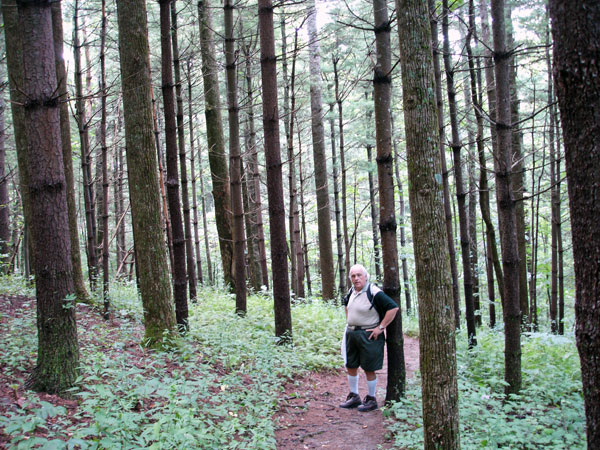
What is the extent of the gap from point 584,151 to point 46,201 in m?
4.68

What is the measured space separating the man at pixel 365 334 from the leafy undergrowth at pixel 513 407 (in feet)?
2.09

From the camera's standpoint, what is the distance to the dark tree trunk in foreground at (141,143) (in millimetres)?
6480

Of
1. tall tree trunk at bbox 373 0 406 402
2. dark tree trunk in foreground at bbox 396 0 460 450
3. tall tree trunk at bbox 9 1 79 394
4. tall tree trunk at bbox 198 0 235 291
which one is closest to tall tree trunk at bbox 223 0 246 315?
tall tree trunk at bbox 198 0 235 291

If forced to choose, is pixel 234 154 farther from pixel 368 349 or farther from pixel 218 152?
pixel 368 349

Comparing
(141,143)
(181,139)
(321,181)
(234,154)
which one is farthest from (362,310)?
(321,181)

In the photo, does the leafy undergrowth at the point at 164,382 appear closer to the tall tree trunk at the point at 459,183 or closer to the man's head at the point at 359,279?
the man's head at the point at 359,279

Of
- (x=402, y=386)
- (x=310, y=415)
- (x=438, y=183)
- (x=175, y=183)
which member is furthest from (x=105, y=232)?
(x=438, y=183)

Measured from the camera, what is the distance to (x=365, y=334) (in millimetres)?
6547

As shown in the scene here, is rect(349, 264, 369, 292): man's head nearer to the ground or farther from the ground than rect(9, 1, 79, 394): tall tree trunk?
nearer to the ground

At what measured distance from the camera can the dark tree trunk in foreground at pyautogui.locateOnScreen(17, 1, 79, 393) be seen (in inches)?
174

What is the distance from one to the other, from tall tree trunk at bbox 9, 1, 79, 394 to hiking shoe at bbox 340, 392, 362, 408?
3.89 meters

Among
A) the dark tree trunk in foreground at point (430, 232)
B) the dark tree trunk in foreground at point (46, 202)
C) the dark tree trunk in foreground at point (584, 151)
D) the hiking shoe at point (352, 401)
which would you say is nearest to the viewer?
the dark tree trunk in foreground at point (584, 151)

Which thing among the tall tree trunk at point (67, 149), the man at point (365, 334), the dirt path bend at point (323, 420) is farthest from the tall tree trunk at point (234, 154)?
the man at point (365, 334)

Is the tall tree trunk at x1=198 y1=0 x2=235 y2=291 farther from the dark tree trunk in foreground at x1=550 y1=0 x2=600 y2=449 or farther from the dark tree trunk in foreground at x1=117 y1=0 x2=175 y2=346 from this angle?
the dark tree trunk in foreground at x1=550 y1=0 x2=600 y2=449
